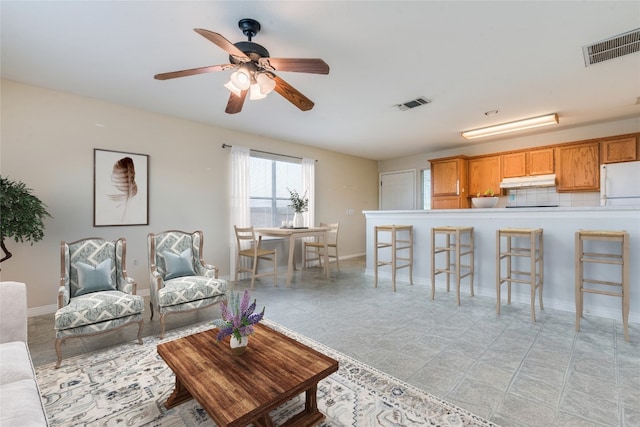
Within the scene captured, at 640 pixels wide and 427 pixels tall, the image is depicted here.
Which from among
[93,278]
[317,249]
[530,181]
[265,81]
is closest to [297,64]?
[265,81]

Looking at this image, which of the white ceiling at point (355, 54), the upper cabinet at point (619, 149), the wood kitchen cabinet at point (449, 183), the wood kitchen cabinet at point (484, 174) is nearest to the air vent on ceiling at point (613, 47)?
the white ceiling at point (355, 54)

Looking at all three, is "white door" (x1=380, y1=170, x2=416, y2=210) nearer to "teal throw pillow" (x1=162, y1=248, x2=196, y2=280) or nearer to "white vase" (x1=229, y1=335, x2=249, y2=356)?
"teal throw pillow" (x1=162, y1=248, x2=196, y2=280)

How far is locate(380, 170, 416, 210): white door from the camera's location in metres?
6.92

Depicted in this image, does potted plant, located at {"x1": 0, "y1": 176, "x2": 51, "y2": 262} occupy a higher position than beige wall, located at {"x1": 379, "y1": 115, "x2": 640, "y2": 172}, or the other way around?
beige wall, located at {"x1": 379, "y1": 115, "x2": 640, "y2": 172}

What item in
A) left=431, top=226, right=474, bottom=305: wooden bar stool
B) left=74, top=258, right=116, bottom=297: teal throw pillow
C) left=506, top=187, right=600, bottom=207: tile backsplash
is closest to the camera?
left=74, top=258, right=116, bottom=297: teal throw pillow

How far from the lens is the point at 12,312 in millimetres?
1684

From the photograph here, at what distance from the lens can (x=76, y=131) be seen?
3.43m

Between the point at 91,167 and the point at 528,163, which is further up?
the point at 528,163

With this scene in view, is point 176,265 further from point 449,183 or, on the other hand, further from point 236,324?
point 449,183

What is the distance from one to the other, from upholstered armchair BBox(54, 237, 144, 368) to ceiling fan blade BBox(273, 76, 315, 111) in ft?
6.92

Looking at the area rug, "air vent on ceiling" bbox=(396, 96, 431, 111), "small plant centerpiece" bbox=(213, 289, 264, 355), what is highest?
"air vent on ceiling" bbox=(396, 96, 431, 111)

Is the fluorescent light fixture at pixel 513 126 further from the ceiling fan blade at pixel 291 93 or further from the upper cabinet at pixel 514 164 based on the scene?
the ceiling fan blade at pixel 291 93

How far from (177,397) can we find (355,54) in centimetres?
287

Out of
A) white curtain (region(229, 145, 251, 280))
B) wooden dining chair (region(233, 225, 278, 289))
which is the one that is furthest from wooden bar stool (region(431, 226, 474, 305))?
white curtain (region(229, 145, 251, 280))
